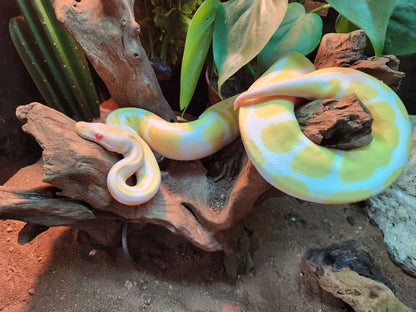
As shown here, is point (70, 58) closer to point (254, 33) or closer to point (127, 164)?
point (127, 164)

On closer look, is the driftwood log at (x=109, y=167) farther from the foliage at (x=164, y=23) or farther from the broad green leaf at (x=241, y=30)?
the foliage at (x=164, y=23)

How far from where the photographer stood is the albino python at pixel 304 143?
0.99 meters

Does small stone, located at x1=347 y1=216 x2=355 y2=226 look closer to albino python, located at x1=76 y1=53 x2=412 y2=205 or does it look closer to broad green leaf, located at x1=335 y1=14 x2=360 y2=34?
albino python, located at x1=76 y1=53 x2=412 y2=205

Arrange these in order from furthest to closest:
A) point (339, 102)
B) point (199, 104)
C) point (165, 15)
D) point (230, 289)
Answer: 1. point (199, 104)
2. point (165, 15)
3. point (230, 289)
4. point (339, 102)

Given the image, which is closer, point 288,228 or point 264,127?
point 264,127

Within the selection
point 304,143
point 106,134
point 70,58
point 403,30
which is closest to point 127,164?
point 106,134

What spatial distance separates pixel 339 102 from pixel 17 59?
2183 millimetres

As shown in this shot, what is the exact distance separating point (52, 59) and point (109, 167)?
3.27 feet

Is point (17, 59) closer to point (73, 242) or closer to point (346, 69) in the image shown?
point (73, 242)

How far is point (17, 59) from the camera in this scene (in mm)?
1798

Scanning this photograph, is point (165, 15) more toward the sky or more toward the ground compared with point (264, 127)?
more toward the sky

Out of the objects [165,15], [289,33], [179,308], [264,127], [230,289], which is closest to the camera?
[264,127]

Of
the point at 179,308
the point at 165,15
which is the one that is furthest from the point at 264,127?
the point at 165,15

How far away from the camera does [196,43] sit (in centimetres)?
130
